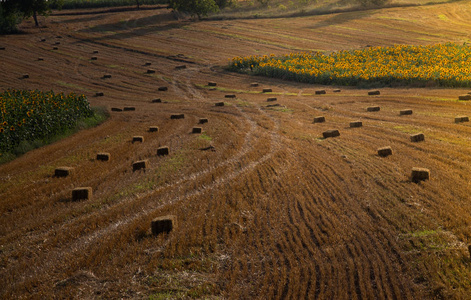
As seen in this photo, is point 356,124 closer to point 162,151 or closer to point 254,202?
point 162,151

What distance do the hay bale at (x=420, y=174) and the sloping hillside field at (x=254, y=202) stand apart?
0.13ft

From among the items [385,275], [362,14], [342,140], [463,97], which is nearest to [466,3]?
[362,14]

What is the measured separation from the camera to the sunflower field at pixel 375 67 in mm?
29672

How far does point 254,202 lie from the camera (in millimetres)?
11211

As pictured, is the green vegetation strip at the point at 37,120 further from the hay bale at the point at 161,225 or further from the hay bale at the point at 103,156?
the hay bale at the point at 161,225

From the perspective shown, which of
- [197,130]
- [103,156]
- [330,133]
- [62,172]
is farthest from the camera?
[197,130]

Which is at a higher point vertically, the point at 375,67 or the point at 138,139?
the point at 375,67

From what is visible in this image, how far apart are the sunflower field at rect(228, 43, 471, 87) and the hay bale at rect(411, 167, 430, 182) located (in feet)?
61.3

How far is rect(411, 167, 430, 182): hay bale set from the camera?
462 inches

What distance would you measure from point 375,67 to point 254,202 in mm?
26533

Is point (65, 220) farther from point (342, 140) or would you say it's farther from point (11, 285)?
point (342, 140)

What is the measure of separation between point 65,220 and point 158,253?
326 centimetres

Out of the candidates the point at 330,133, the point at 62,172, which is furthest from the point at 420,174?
the point at 62,172

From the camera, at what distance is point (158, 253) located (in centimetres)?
888
